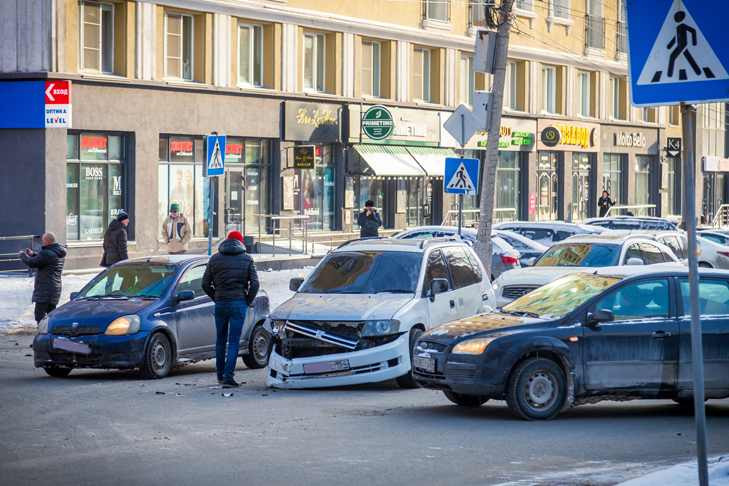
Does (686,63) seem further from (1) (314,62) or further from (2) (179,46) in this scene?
(1) (314,62)

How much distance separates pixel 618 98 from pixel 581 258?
38.9m

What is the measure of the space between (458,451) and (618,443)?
4.83 ft

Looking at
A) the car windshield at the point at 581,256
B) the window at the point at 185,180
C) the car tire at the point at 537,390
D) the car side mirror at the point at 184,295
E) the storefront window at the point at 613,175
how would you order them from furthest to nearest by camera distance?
the storefront window at the point at 613,175
the window at the point at 185,180
the car windshield at the point at 581,256
the car side mirror at the point at 184,295
the car tire at the point at 537,390

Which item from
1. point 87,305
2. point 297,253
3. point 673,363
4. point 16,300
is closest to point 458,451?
point 673,363

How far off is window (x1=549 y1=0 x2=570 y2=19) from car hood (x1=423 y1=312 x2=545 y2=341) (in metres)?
42.1

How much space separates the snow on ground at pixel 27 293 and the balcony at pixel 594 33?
24.7m

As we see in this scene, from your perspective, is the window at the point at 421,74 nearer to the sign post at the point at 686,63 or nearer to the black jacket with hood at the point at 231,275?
the black jacket with hood at the point at 231,275

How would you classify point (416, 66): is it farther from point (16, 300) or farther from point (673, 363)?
point (673, 363)

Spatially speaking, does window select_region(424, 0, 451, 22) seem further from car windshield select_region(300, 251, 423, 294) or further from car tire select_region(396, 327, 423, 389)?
car tire select_region(396, 327, 423, 389)

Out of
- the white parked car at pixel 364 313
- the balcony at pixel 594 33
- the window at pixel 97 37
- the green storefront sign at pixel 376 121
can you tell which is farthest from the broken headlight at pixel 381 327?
the balcony at pixel 594 33

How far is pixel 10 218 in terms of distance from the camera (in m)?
33.5

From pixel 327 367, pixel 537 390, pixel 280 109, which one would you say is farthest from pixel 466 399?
pixel 280 109

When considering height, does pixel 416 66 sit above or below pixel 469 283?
above

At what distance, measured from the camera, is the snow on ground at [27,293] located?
2325 centimetres
